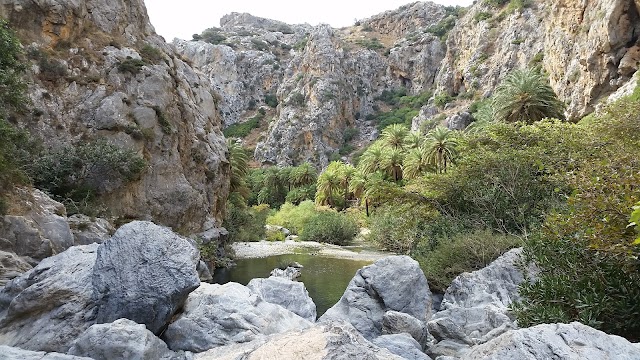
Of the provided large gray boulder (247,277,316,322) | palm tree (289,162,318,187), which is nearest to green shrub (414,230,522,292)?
large gray boulder (247,277,316,322)

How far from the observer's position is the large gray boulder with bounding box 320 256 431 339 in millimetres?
13453

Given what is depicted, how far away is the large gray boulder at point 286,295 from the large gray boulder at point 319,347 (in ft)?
23.9

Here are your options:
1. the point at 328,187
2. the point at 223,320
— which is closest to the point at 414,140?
the point at 328,187

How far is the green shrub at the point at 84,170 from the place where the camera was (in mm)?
18328

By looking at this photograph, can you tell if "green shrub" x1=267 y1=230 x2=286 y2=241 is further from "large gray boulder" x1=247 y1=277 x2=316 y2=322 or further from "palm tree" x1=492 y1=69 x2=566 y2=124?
"large gray boulder" x1=247 y1=277 x2=316 y2=322

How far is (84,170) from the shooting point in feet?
65.4

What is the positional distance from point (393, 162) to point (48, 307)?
4385 cm

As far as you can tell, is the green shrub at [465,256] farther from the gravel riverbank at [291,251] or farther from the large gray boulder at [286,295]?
the gravel riverbank at [291,251]

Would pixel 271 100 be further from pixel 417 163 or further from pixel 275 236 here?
pixel 417 163

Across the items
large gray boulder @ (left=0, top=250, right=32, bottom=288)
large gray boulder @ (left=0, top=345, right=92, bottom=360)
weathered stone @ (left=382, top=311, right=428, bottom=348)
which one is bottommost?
weathered stone @ (left=382, top=311, right=428, bottom=348)

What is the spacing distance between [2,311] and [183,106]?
20142mm

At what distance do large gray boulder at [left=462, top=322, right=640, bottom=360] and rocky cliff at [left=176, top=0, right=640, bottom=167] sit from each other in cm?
3710

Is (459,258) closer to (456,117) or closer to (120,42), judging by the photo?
(120,42)

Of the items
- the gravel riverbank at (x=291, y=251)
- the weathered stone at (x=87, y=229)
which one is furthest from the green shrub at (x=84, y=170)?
the gravel riverbank at (x=291, y=251)
